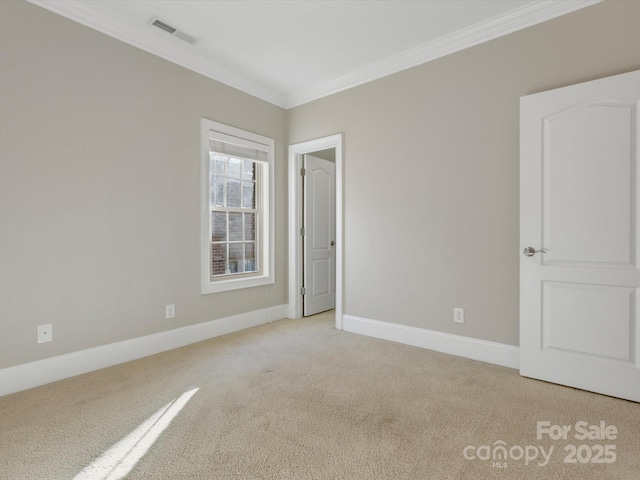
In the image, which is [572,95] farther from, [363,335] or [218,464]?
[218,464]

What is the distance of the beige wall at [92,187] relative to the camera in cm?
233

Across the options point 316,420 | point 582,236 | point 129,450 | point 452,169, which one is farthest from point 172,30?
point 582,236

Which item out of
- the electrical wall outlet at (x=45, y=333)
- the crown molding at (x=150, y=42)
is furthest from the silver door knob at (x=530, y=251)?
the electrical wall outlet at (x=45, y=333)

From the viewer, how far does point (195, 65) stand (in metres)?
3.34

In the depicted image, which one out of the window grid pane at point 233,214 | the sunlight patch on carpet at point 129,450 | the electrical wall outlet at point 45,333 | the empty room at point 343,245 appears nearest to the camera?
the sunlight patch on carpet at point 129,450

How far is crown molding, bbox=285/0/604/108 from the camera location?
99.7 inches

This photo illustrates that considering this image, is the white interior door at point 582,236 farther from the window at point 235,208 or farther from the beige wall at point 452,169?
the window at point 235,208

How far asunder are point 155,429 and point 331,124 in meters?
3.31

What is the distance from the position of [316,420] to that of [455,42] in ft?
10.5

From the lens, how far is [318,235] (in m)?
4.61

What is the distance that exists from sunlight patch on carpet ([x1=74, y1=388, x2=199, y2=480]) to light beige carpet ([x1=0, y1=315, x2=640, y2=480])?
0.03 meters

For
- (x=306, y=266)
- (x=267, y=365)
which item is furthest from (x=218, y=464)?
(x=306, y=266)

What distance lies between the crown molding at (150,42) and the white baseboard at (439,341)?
2858 mm

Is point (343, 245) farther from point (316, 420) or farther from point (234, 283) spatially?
point (316, 420)
